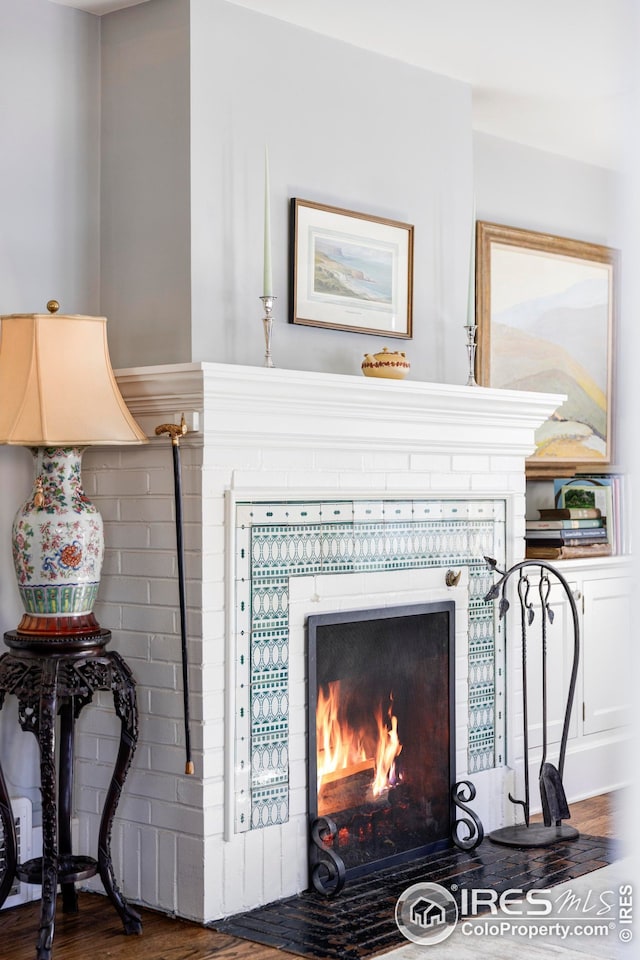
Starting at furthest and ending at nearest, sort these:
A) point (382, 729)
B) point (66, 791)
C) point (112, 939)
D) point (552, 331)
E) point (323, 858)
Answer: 1. point (552, 331)
2. point (382, 729)
3. point (323, 858)
4. point (66, 791)
5. point (112, 939)

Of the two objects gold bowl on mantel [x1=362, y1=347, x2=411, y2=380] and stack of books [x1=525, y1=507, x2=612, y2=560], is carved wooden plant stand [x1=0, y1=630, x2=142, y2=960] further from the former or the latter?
stack of books [x1=525, y1=507, x2=612, y2=560]

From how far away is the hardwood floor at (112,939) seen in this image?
2.67 metres

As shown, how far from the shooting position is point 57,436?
2.68 meters

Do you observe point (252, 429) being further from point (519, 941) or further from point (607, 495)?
point (607, 495)

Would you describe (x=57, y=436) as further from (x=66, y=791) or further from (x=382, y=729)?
(x=382, y=729)

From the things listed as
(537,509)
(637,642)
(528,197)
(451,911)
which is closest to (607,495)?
(537,509)

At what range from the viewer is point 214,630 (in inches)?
116

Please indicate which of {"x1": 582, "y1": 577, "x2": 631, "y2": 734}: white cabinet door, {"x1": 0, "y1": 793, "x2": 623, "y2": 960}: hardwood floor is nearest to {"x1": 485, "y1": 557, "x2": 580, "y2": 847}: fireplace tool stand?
{"x1": 582, "y1": 577, "x2": 631, "y2": 734}: white cabinet door

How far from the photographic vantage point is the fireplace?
10.7 ft

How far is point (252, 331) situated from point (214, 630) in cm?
91

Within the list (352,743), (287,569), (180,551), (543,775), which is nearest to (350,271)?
(287,569)

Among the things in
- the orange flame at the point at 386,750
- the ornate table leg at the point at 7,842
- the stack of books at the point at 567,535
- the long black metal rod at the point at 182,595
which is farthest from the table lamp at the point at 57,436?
the stack of books at the point at 567,535

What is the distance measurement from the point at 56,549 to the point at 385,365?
1.20 m

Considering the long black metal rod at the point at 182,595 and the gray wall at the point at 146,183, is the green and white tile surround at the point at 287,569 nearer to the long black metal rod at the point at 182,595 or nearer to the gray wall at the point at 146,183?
the long black metal rod at the point at 182,595
